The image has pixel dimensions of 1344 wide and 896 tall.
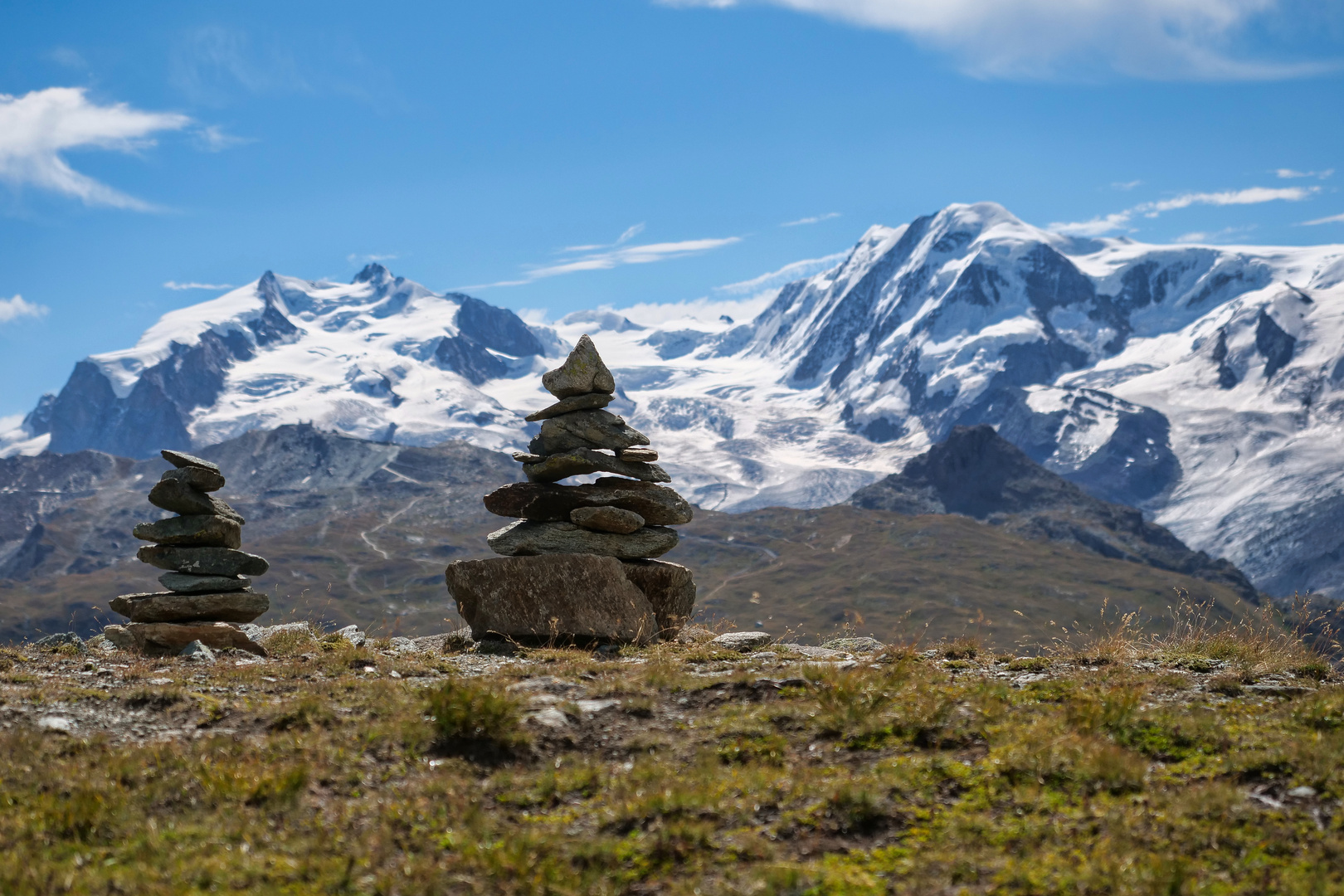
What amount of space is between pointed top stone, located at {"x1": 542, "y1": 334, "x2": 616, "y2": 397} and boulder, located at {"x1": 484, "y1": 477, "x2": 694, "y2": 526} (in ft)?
8.42

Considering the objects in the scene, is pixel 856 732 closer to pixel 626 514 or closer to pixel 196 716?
pixel 196 716

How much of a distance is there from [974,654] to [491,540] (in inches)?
513

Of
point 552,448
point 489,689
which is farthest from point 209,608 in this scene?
point 489,689

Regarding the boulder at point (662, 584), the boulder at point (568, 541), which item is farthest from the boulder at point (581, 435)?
the boulder at point (662, 584)

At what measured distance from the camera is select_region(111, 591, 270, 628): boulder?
84.9 feet

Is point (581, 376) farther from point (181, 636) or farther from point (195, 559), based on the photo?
point (181, 636)

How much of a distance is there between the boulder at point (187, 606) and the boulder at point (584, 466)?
26.3 feet

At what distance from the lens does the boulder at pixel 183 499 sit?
27062 mm

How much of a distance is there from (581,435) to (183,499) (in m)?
10.6

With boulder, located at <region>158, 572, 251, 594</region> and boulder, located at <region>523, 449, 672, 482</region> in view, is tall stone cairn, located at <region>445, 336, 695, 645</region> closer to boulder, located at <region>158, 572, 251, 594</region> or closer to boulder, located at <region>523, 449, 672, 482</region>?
boulder, located at <region>523, 449, 672, 482</region>

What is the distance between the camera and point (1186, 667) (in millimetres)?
16969

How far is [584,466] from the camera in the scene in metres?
28.1

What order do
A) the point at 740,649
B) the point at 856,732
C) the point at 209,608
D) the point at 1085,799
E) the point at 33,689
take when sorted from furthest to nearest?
the point at 209,608, the point at 740,649, the point at 33,689, the point at 856,732, the point at 1085,799

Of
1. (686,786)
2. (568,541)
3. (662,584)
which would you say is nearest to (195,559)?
(568,541)
